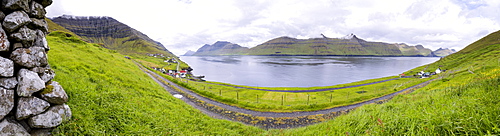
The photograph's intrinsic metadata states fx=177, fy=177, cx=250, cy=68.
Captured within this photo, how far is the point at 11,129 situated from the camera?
5.18 m

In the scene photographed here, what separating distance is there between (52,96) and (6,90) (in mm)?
1047

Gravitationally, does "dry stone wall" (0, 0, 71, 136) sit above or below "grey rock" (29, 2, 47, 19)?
below

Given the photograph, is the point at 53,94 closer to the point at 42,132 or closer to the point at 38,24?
the point at 42,132

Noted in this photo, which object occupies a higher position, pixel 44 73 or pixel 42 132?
pixel 44 73

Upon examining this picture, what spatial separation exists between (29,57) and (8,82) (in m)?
0.99

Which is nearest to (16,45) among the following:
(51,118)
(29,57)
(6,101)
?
(29,57)

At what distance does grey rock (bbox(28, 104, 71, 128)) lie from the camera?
5586mm

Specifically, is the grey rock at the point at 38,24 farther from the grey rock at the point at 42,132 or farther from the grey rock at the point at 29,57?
the grey rock at the point at 42,132

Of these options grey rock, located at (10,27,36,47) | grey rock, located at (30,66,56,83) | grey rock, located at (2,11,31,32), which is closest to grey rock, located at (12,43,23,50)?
grey rock, located at (10,27,36,47)

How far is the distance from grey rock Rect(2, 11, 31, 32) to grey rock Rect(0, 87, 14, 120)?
180 centimetres

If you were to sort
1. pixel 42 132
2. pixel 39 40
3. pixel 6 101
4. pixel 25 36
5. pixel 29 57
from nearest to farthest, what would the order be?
1. pixel 6 101
2. pixel 25 36
3. pixel 29 57
4. pixel 42 132
5. pixel 39 40

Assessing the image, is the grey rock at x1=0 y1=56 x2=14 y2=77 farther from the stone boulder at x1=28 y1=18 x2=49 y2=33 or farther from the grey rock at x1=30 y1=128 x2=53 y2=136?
the grey rock at x1=30 y1=128 x2=53 y2=136

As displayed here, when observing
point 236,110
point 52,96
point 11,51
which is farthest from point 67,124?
point 236,110

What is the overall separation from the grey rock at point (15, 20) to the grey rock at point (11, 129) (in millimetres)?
2718
